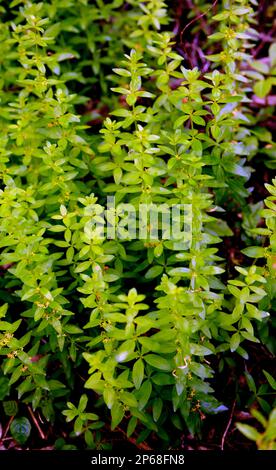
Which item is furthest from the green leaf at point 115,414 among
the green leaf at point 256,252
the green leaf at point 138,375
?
the green leaf at point 256,252

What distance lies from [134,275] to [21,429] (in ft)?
3.25

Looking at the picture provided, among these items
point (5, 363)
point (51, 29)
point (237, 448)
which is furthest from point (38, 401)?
point (51, 29)

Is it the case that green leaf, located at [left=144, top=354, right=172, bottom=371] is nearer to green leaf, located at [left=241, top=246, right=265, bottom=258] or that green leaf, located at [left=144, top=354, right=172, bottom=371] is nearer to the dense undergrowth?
the dense undergrowth

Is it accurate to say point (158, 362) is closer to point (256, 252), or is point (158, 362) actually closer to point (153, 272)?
point (153, 272)

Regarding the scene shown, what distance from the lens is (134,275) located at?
2.60m

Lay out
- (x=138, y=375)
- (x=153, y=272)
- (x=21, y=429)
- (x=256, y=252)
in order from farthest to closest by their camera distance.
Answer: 1. (x=21, y=429)
2. (x=153, y=272)
3. (x=256, y=252)
4. (x=138, y=375)

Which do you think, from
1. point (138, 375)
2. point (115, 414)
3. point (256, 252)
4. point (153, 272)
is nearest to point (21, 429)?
point (115, 414)

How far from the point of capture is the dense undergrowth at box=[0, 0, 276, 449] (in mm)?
2119

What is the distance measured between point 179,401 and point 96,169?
1.35 meters

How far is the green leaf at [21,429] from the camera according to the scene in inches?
98.9

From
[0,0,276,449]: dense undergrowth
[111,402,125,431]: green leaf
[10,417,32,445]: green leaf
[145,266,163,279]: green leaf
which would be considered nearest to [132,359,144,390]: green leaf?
[0,0,276,449]: dense undergrowth

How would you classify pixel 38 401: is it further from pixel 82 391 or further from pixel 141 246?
pixel 141 246

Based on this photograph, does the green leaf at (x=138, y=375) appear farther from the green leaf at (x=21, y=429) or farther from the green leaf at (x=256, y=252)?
the green leaf at (x=21, y=429)

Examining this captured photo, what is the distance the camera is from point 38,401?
7.73 feet
